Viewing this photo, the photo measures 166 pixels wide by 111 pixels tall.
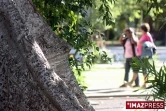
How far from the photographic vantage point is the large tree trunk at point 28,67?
5328 millimetres

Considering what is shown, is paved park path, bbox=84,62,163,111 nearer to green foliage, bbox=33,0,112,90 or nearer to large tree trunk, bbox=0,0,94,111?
green foliage, bbox=33,0,112,90

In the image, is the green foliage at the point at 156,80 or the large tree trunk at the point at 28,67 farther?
the green foliage at the point at 156,80

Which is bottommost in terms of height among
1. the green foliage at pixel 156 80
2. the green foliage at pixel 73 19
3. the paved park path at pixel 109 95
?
the paved park path at pixel 109 95

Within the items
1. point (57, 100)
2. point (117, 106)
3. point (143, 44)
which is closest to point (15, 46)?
point (57, 100)

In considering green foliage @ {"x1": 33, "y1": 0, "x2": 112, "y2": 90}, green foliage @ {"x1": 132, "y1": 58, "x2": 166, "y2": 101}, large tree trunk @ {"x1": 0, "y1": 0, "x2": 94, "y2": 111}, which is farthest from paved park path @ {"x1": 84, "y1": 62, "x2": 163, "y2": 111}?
large tree trunk @ {"x1": 0, "y1": 0, "x2": 94, "y2": 111}

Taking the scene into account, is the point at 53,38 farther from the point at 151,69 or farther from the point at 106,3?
the point at 106,3

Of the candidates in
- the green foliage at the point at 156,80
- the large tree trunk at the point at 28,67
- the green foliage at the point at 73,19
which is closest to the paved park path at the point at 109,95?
the green foliage at the point at 73,19

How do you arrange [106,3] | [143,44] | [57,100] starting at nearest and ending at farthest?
[57,100], [106,3], [143,44]

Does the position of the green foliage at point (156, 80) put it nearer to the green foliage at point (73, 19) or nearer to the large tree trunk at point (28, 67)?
the large tree trunk at point (28, 67)

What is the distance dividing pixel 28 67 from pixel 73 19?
279cm

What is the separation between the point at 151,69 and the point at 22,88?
1.19 m

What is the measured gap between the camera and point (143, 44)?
15.9m

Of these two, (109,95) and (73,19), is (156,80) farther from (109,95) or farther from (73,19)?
(109,95)

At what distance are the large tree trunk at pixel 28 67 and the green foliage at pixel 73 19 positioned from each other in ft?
5.98
